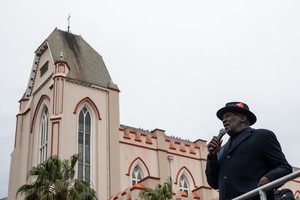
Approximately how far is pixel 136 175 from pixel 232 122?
25.5 m

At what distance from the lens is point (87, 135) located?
27953 mm

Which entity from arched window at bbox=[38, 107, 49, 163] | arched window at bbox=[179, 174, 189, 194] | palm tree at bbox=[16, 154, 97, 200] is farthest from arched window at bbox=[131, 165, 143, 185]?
palm tree at bbox=[16, 154, 97, 200]

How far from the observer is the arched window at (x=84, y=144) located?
26.8 metres

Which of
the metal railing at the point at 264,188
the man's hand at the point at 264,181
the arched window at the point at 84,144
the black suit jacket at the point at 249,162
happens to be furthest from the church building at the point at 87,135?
the metal railing at the point at 264,188

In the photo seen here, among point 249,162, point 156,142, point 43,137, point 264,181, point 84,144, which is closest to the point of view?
Answer: point 264,181

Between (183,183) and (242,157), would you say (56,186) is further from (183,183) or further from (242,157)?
(183,183)

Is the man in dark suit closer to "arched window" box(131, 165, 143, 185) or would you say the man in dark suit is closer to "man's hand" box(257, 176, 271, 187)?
"man's hand" box(257, 176, 271, 187)

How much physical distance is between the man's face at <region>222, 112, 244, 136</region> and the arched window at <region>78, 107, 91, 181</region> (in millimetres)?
22403

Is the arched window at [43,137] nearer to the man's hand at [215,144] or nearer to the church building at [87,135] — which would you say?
the church building at [87,135]

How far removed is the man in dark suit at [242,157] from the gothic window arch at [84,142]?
73.5 feet

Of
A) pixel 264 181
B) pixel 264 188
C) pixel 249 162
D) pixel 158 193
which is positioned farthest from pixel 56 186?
pixel 264 188

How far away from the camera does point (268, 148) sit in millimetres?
4469

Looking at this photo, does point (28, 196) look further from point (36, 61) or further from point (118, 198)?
point (36, 61)

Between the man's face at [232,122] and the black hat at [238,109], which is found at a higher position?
the black hat at [238,109]
